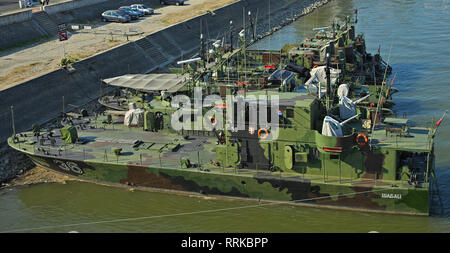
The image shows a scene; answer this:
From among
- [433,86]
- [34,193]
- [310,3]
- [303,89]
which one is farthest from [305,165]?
[310,3]

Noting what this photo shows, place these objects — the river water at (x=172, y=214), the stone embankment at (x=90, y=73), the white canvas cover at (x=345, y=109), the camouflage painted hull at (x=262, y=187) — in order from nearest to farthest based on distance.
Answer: the camouflage painted hull at (x=262, y=187), the river water at (x=172, y=214), the white canvas cover at (x=345, y=109), the stone embankment at (x=90, y=73)

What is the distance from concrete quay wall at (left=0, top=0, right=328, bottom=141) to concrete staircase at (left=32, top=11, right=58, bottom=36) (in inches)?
235

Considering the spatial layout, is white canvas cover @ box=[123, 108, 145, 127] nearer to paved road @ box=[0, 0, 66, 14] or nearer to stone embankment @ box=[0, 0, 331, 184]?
stone embankment @ box=[0, 0, 331, 184]

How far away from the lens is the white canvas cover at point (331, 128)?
742 inches

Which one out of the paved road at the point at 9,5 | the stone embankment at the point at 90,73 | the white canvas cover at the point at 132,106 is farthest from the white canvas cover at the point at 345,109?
the paved road at the point at 9,5

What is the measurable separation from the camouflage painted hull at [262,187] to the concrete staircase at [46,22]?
17.7 meters

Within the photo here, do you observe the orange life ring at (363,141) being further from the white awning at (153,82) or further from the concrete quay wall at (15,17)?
the concrete quay wall at (15,17)

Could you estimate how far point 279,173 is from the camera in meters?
20.3

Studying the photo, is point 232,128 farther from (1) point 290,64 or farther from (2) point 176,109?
(1) point 290,64

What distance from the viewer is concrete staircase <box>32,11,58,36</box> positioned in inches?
1516

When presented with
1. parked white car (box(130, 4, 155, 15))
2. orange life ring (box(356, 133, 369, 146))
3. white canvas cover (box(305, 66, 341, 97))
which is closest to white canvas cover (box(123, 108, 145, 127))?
white canvas cover (box(305, 66, 341, 97))

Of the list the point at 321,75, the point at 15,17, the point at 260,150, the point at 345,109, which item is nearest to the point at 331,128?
the point at 345,109

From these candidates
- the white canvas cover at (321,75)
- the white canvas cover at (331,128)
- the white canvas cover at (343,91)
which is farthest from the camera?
the white canvas cover at (321,75)

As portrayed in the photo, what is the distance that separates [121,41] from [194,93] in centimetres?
1546
